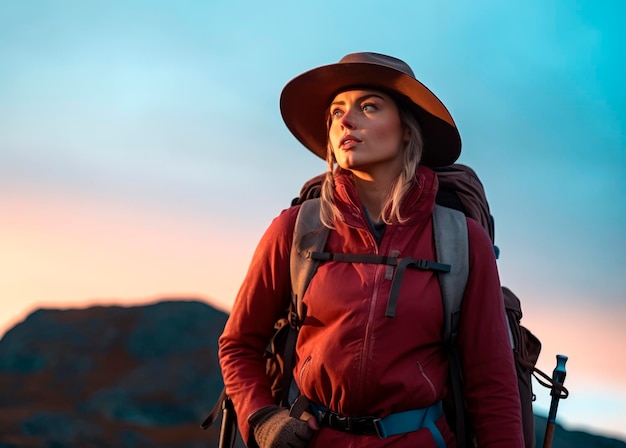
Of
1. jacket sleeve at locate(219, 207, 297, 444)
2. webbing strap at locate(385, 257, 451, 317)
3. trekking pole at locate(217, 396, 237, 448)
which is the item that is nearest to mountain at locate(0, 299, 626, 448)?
trekking pole at locate(217, 396, 237, 448)

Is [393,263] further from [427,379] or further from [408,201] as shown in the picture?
[427,379]

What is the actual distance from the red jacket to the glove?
82 millimetres

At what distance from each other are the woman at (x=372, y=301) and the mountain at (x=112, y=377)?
12.5 meters

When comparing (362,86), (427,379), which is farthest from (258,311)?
(362,86)

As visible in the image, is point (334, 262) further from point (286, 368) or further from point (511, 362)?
point (511, 362)

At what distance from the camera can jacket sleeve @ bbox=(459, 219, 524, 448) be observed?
3721mm

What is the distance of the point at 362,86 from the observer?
4176 mm

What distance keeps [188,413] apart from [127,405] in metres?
1.43

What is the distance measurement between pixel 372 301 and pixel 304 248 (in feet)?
1.78

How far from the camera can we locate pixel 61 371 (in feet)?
58.1

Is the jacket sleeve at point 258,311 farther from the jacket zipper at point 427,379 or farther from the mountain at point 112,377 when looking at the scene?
the mountain at point 112,377

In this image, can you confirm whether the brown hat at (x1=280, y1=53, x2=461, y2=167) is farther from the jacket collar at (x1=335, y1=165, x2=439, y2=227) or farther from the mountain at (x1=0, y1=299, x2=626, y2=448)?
the mountain at (x1=0, y1=299, x2=626, y2=448)

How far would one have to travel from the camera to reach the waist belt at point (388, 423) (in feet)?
11.6

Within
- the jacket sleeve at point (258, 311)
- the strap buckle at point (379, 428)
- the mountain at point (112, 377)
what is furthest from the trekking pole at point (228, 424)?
the mountain at point (112, 377)
